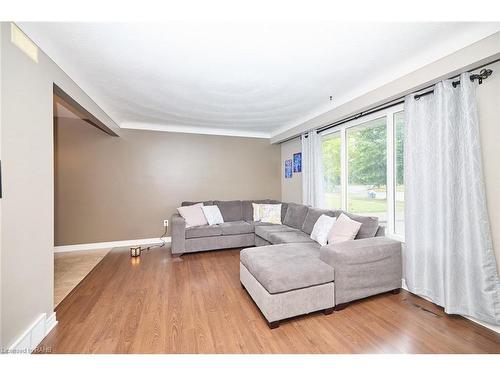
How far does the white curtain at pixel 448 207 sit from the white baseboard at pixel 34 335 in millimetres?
3361

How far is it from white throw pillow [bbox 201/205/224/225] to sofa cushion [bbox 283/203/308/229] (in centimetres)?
131

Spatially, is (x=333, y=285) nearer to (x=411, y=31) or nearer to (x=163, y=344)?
(x=163, y=344)

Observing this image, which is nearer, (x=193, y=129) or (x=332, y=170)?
(x=332, y=170)

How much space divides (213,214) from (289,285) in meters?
2.63

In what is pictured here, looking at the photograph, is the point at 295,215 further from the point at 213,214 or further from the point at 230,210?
the point at 213,214

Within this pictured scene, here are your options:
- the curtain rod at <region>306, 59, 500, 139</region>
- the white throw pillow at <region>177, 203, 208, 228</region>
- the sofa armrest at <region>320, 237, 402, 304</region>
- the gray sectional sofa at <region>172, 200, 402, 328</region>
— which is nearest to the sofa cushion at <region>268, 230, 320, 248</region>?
the gray sectional sofa at <region>172, 200, 402, 328</region>

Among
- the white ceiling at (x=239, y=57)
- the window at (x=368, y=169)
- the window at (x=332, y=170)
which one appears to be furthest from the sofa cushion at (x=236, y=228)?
the white ceiling at (x=239, y=57)

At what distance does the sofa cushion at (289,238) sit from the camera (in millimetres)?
2939

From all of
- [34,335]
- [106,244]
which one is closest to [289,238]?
[34,335]

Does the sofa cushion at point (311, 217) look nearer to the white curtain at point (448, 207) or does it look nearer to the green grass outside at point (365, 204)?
the green grass outside at point (365, 204)

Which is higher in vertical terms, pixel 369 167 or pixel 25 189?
pixel 369 167

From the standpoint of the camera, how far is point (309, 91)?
2.86m

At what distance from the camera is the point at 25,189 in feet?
4.98
